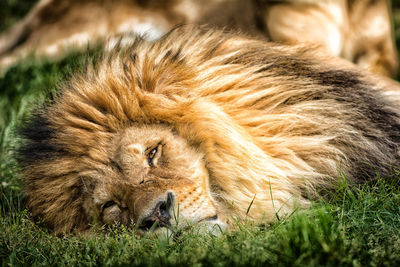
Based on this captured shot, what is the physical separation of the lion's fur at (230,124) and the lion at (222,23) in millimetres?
1113

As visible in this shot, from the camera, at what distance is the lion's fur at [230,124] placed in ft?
7.75

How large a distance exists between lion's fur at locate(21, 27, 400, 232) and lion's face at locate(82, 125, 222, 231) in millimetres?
62

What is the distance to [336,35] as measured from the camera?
13.4 ft

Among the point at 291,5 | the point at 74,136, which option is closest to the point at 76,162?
the point at 74,136

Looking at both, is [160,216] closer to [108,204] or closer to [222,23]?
[108,204]

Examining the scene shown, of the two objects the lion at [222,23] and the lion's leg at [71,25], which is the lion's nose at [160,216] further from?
the lion's leg at [71,25]

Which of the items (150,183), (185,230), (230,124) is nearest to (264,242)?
(185,230)

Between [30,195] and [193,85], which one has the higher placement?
[193,85]

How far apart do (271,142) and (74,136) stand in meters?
0.99

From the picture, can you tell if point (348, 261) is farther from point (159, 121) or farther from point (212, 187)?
point (159, 121)

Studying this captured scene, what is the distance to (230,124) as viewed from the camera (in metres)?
2.39

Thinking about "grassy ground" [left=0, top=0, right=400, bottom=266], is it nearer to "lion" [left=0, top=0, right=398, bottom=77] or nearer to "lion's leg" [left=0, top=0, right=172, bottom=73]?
"lion" [left=0, top=0, right=398, bottom=77]

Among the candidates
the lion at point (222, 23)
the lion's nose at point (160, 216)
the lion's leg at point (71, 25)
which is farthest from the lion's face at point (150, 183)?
the lion's leg at point (71, 25)

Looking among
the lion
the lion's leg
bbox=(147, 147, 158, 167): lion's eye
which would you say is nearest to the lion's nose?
bbox=(147, 147, 158, 167): lion's eye
